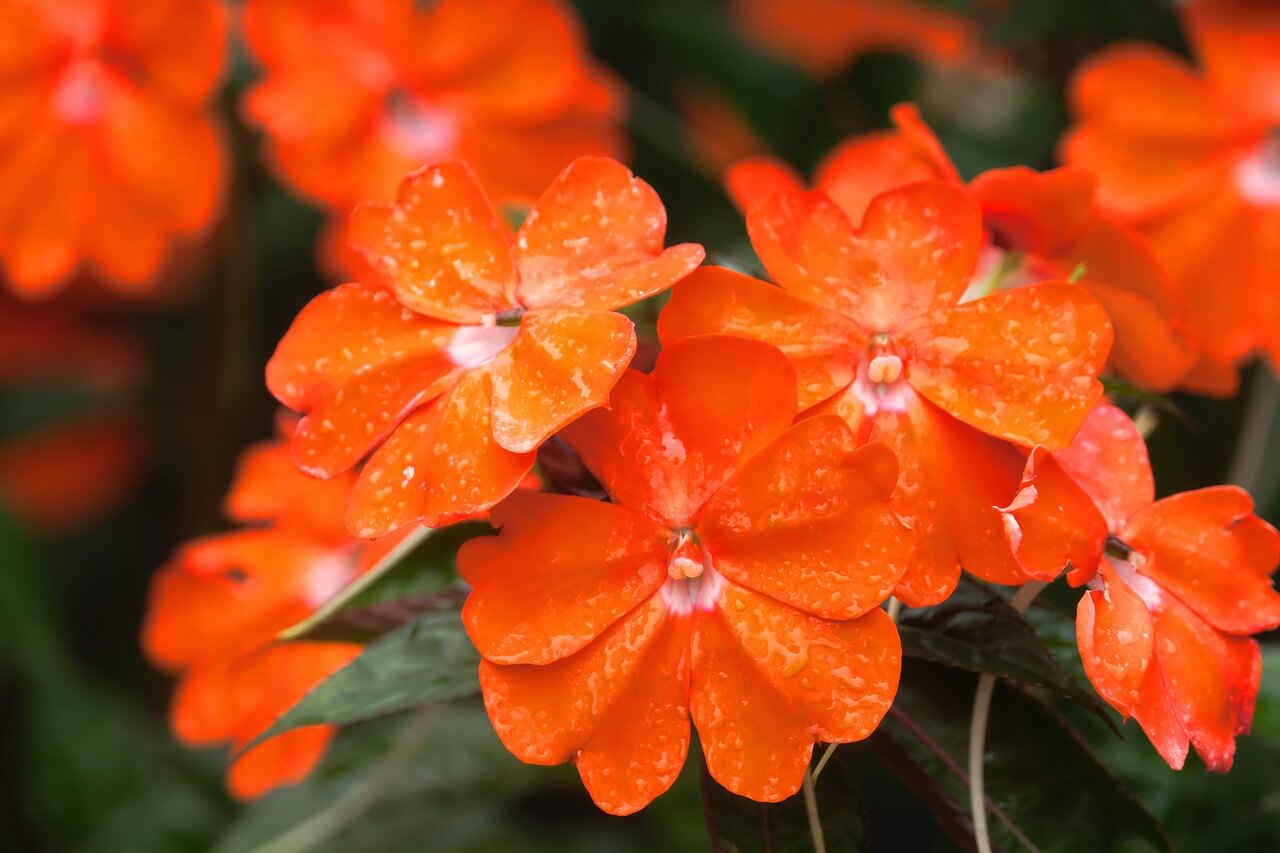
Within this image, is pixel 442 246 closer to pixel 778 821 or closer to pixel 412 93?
pixel 778 821

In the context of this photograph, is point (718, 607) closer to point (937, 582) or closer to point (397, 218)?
point (937, 582)

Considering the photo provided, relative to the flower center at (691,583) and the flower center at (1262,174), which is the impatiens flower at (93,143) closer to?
the flower center at (691,583)

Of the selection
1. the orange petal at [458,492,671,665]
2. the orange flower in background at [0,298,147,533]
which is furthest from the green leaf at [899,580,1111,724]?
the orange flower in background at [0,298,147,533]

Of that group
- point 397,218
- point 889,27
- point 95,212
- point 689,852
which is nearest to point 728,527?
point 397,218

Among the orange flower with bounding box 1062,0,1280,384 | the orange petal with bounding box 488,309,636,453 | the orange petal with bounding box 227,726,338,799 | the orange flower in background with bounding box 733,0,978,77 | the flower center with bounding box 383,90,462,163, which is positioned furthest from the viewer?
the orange flower in background with bounding box 733,0,978,77

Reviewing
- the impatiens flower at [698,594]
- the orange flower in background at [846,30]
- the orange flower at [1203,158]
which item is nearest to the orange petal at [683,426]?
the impatiens flower at [698,594]

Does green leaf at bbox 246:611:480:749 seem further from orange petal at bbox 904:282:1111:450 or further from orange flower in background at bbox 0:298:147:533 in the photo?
orange flower in background at bbox 0:298:147:533
